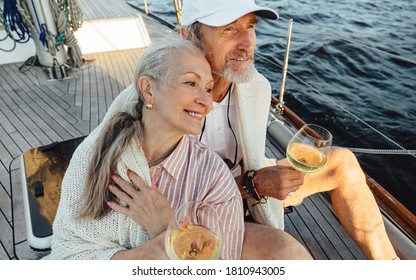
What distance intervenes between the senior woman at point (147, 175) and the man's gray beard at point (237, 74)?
310 millimetres

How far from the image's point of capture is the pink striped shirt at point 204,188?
1.27 meters

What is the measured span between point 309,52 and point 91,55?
436 cm

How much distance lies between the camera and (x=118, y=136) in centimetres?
123

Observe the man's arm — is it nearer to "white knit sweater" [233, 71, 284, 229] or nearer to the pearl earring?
"white knit sweater" [233, 71, 284, 229]

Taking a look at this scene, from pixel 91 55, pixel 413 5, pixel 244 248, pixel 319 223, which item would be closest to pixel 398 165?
pixel 319 223

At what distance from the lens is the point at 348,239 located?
6.48ft

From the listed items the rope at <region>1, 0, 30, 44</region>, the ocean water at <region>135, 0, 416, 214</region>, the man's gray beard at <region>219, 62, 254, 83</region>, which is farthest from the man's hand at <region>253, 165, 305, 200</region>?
the rope at <region>1, 0, 30, 44</region>

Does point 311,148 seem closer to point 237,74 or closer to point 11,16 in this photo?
point 237,74

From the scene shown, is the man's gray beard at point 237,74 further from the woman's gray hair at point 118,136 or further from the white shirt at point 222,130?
the woman's gray hair at point 118,136

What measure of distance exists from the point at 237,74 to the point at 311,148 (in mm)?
490

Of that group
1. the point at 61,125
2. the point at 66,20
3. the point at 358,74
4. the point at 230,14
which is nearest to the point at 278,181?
the point at 230,14

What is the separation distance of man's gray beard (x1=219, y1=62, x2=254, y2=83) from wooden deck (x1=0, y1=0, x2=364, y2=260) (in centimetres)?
101
